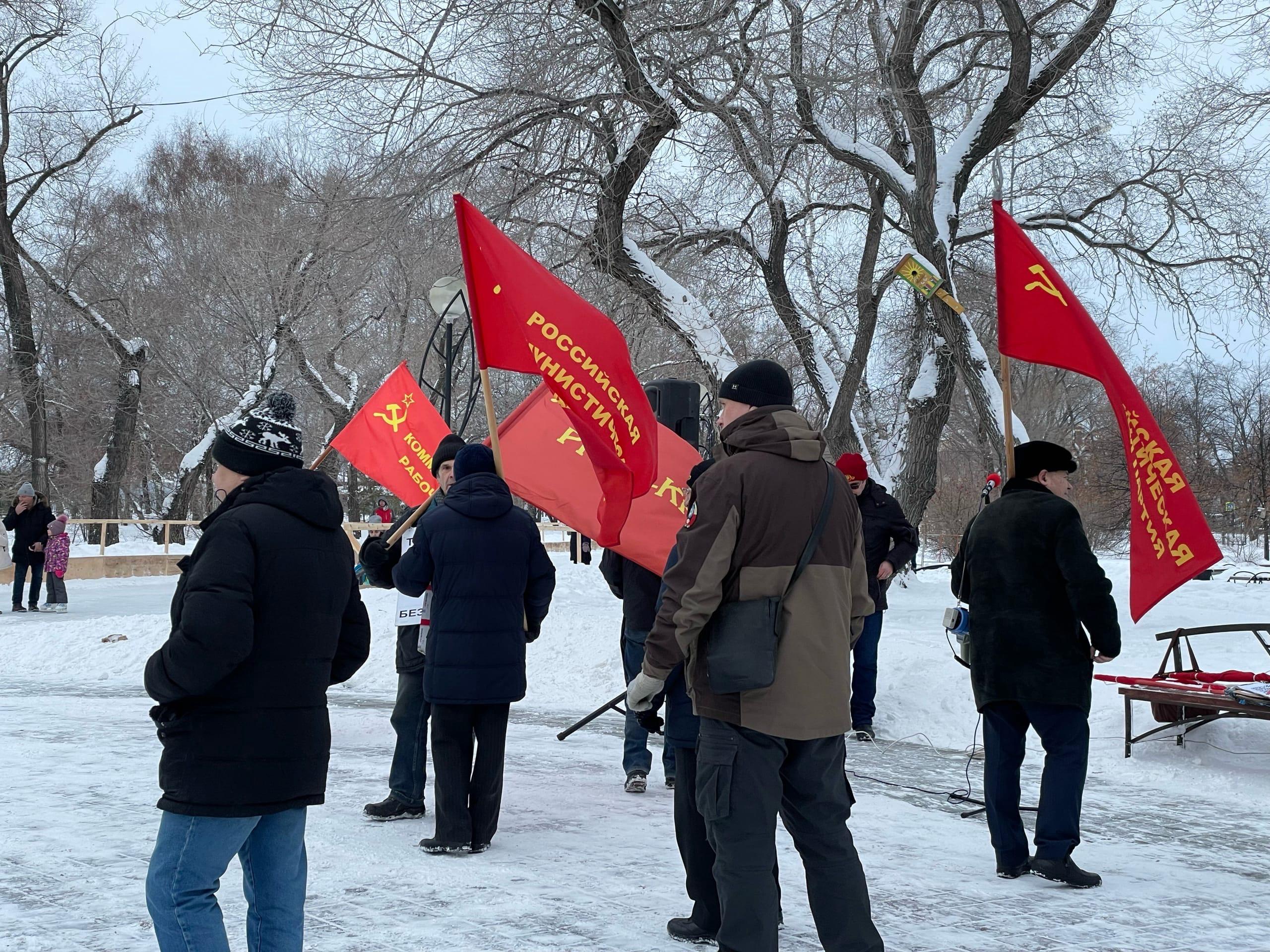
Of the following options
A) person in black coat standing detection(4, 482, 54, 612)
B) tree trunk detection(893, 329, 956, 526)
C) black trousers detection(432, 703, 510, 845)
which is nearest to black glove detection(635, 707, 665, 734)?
black trousers detection(432, 703, 510, 845)

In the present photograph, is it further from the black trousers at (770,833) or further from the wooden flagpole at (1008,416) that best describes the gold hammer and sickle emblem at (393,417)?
the black trousers at (770,833)

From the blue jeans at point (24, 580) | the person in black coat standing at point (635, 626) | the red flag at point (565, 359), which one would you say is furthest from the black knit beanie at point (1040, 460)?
the blue jeans at point (24, 580)

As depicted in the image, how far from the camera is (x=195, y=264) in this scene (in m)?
30.6

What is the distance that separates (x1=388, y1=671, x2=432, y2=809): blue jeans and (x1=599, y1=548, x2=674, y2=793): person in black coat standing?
128 centimetres

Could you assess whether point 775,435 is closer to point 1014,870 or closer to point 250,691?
point 250,691

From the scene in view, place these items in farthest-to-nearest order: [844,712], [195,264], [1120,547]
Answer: [1120,547] < [195,264] < [844,712]

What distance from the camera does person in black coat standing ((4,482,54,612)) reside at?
1845cm

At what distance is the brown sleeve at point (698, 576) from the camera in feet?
11.7

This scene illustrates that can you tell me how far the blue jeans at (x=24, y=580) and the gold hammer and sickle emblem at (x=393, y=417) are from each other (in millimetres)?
12835

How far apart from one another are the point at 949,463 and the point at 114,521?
30.3 m

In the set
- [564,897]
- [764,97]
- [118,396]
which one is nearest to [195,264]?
[118,396]

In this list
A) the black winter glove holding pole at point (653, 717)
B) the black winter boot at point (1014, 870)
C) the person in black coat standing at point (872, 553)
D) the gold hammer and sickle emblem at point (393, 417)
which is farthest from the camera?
the gold hammer and sickle emblem at point (393, 417)

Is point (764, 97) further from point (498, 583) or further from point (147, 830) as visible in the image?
point (147, 830)

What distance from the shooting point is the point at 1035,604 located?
16.9 feet
